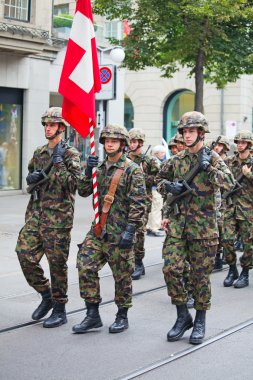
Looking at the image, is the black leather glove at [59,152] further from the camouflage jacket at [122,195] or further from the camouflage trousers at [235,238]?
the camouflage trousers at [235,238]

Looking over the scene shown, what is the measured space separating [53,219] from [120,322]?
1.19 metres

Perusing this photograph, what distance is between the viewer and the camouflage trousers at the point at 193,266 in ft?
22.3

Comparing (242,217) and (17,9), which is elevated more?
(17,9)

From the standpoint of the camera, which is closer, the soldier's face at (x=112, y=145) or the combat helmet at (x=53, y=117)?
the soldier's face at (x=112, y=145)

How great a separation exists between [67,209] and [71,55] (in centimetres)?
161

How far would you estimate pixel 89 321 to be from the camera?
703 centimetres

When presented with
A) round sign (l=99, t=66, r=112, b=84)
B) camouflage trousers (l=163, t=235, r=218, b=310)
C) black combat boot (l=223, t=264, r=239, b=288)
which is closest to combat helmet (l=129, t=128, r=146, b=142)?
black combat boot (l=223, t=264, r=239, b=288)

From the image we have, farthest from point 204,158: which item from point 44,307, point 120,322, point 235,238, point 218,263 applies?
point 218,263

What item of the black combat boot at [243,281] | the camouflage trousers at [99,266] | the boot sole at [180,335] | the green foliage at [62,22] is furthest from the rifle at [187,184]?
the green foliage at [62,22]

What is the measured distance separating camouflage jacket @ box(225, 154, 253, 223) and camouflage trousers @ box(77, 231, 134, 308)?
2.96 meters

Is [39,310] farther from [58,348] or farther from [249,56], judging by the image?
[249,56]

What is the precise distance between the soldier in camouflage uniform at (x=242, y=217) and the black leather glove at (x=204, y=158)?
2.77m

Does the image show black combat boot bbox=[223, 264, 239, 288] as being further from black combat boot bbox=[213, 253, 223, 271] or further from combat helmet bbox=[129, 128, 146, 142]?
combat helmet bbox=[129, 128, 146, 142]

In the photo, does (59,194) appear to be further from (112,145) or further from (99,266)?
(99,266)
